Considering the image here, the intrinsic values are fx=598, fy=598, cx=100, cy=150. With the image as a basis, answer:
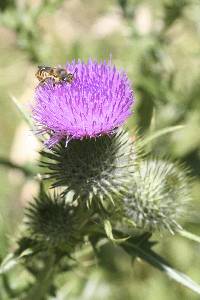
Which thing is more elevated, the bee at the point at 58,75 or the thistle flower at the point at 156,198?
the bee at the point at 58,75

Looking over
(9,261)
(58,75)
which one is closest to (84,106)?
(58,75)

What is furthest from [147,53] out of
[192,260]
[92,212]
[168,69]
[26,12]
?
[92,212]

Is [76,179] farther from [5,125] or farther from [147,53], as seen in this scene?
[5,125]

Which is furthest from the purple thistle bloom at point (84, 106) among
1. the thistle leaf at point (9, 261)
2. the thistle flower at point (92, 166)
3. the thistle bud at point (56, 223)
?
the thistle leaf at point (9, 261)

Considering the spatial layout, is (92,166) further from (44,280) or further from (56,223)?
(44,280)

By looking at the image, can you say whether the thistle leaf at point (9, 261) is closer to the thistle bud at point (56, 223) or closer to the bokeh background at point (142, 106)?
the thistle bud at point (56, 223)
